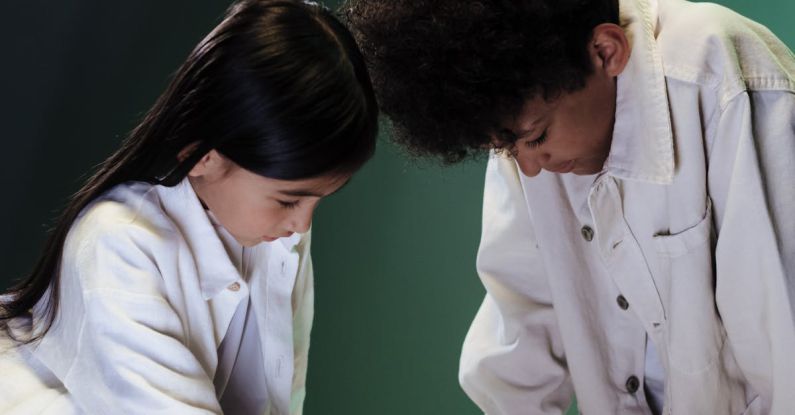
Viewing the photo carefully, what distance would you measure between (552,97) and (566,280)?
0.90 ft

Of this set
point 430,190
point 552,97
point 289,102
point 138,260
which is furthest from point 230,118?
point 430,190

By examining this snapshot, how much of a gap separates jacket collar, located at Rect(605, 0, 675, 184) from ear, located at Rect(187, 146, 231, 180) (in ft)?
1.30

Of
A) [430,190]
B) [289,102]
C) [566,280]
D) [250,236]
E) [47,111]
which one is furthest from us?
[430,190]

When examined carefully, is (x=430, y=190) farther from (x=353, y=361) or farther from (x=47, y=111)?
(x=47, y=111)

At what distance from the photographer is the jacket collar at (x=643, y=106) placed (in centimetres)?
114

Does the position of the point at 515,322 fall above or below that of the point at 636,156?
below

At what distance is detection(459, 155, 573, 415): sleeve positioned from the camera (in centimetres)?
138

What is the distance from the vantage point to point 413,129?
3.71ft

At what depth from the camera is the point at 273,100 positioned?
104cm

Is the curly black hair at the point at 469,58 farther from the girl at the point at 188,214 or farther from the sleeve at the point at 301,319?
the sleeve at the point at 301,319

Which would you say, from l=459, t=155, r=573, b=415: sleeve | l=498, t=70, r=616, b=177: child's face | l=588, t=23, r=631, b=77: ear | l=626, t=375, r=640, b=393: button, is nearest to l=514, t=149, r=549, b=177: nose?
l=498, t=70, r=616, b=177: child's face

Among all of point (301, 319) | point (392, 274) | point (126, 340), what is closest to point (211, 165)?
point (126, 340)

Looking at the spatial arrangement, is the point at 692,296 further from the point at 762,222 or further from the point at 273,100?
the point at 273,100

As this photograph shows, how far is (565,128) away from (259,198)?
31 cm
